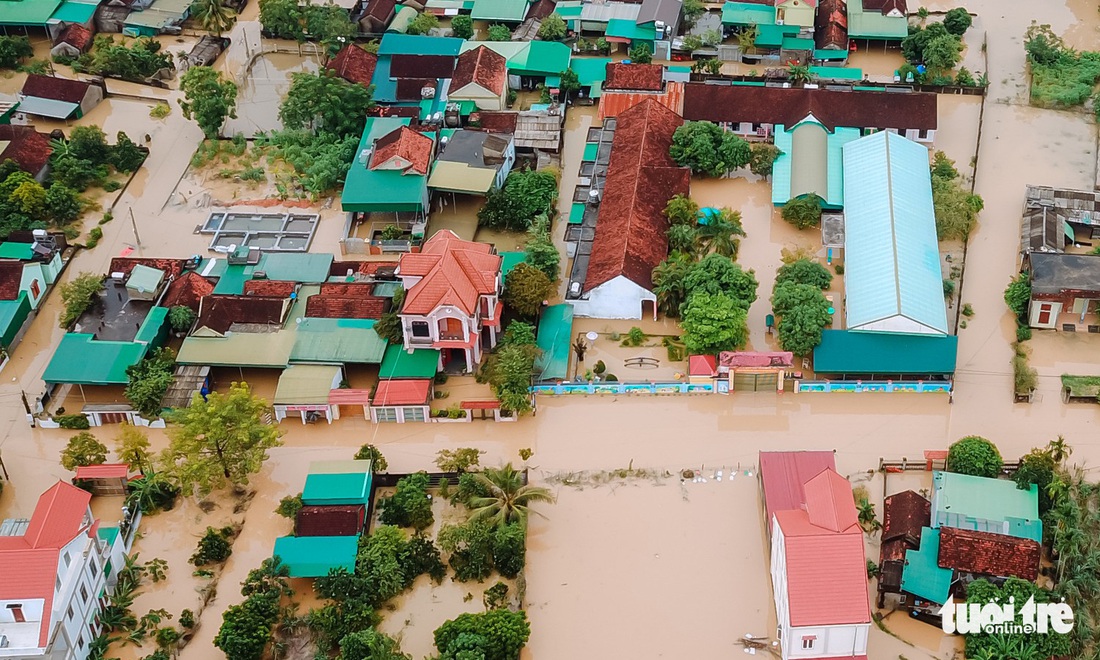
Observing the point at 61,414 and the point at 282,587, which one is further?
the point at 61,414

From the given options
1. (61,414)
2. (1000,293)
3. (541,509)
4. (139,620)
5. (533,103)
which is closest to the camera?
(139,620)

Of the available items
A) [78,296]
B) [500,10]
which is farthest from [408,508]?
[500,10]

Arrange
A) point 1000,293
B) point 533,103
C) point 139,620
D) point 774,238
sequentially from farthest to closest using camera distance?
point 533,103, point 774,238, point 1000,293, point 139,620

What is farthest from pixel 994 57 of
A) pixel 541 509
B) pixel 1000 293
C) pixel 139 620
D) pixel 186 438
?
pixel 139 620

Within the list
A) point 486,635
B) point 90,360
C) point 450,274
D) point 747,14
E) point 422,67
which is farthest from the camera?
point 747,14

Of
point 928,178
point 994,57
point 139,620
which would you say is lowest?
point 139,620

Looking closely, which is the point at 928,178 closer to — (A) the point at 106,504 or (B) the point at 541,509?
(B) the point at 541,509

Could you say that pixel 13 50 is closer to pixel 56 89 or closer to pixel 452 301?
pixel 56 89
